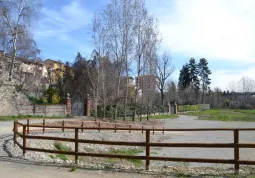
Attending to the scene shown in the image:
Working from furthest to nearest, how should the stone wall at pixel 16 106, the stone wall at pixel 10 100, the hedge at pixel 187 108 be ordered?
the hedge at pixel 187 108, the stone wall at pixel 16 106, the stone wall at pixel 10 100

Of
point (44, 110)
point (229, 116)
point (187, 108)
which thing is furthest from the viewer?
point (187, 108)

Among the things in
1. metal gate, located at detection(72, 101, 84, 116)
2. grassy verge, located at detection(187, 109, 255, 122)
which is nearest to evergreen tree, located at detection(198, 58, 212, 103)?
grassy verge, located at detection(187, 109, 255, 122)

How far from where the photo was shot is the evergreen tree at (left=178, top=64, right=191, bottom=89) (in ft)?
349

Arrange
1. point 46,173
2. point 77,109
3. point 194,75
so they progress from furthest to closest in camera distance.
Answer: point 194,75
point 77,109
point 46,173

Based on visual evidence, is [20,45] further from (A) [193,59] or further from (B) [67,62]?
(A) [193,59]

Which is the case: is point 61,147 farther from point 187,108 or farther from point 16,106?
point 187,108

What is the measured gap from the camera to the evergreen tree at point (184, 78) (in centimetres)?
10642

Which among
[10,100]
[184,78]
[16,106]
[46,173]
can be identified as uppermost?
[184,78]

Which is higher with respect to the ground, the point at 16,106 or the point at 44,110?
the point at 16,106

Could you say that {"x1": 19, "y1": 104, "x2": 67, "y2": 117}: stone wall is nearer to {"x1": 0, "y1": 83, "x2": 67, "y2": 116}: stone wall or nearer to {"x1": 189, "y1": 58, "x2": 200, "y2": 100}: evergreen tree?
{"x1": 0, "y1": 83, "x2": 67, "y2": 116}: stone wall

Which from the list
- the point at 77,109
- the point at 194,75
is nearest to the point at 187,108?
the point at 194,75

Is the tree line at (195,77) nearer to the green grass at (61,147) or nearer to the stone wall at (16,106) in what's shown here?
the stone wall at (16,106)

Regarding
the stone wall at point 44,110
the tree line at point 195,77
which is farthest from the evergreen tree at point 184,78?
the stone wall at point 44,110

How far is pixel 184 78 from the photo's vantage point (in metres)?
107
